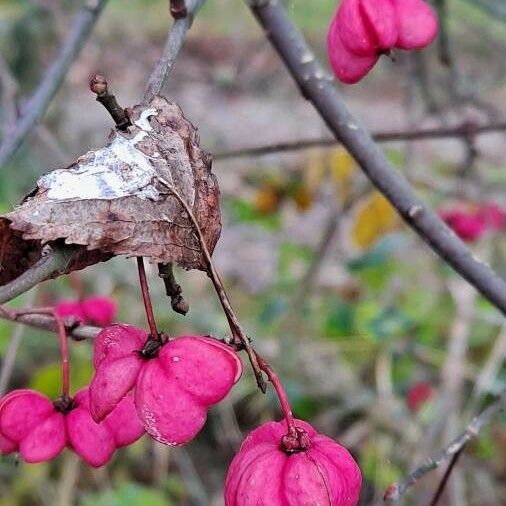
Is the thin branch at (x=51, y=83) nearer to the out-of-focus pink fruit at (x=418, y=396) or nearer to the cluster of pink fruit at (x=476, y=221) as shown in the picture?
the cluster of pink fruit at (x=476, y=221)

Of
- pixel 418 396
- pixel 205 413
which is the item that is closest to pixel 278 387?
pixel 205 413

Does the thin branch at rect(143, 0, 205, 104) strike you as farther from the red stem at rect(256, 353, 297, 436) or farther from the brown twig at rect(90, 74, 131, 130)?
the red stem at rect(256, 353, 297, 436)

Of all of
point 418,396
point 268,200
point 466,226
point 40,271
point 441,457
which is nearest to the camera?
point 40,271

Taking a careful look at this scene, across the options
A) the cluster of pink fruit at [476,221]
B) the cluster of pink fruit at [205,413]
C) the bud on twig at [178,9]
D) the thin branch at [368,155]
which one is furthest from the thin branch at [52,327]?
the cluster of pink fruit at [476,221]

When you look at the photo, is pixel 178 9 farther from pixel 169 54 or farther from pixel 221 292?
pixel 221 292

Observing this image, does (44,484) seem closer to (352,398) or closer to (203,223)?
(352,398)

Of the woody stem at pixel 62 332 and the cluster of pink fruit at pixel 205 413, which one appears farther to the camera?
the woody stem at pixel 62 332

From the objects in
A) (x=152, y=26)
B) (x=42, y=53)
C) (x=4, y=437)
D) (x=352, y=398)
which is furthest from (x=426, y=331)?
(x=152, y=26)
